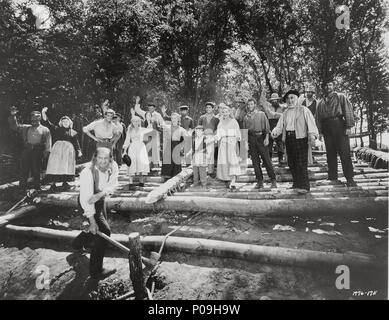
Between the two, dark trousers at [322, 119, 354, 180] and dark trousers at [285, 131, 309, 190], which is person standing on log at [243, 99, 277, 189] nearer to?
dark trousers at [285, 131, 309, 190]

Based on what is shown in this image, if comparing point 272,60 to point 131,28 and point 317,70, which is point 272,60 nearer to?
point 317,70

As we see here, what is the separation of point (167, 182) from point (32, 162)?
3506 mm

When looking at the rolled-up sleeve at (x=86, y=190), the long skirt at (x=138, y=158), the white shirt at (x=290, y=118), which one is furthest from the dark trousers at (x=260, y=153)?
→ the rolled-up sleeve at (x=86, y=190)

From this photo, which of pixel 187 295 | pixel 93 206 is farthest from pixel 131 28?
pixel 187 295

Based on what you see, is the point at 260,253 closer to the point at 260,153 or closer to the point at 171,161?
the point at 260,153

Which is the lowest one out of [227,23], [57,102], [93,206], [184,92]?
[93,206]

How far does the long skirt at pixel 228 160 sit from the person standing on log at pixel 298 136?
1.39 m

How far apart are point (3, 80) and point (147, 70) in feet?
19.5

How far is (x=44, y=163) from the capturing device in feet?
26.6

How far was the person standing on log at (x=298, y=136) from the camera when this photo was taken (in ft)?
18.9

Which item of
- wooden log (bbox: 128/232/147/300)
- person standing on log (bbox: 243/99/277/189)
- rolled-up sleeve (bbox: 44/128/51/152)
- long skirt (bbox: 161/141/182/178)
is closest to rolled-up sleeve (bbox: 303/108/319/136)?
person standing on log (bbox: 243/99/277/189)

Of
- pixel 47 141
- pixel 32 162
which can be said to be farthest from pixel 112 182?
pixel 32 162

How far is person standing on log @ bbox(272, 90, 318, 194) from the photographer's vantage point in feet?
18.9

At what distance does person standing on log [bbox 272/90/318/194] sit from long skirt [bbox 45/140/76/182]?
5.07 meters
